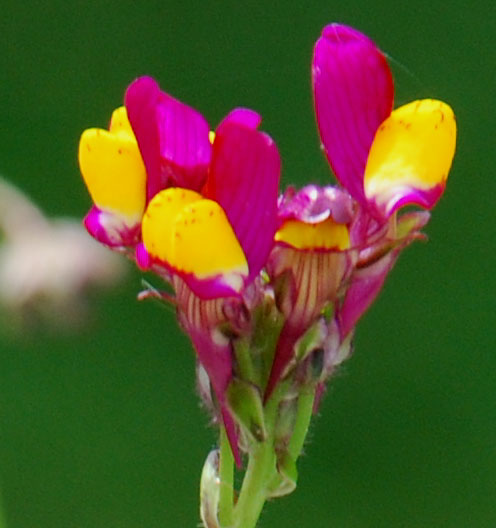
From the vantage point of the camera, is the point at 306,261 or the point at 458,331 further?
the point at 458,331

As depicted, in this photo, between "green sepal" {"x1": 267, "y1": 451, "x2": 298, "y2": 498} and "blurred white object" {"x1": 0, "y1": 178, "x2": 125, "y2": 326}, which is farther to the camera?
"blurred white object" {"x1": 0, "y1": 178, "x2": 125, "y2": 326}

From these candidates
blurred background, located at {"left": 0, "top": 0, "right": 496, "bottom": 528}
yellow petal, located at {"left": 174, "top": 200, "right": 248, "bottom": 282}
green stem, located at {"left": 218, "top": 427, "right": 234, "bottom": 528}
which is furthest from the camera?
blurred background, located at {"left": 0, "top": 0, "right": 496, "bottom": 528}

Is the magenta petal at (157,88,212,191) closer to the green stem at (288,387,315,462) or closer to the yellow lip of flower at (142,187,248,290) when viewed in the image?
the yellow lip of flower at (142,187,248,290)

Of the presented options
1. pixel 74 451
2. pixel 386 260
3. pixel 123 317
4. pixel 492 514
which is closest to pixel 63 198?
pixel 123 317

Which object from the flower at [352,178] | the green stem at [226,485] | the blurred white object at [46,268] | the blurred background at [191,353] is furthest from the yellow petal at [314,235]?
the blurred background at [191,353]

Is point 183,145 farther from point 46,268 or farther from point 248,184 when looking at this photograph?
point 46,268

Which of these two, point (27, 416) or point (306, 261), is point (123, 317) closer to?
point (27, 416)

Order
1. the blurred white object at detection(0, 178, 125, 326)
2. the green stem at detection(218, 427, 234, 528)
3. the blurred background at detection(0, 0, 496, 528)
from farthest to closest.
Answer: the blurred background at detection(0, 0, 496, 528)
the blurred white object at detection(0, 178, 125, 326)
the green stem at detection(218, 427, 234, 528)

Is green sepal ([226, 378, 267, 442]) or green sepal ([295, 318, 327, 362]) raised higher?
green sepal ([295, 318, 327, 362])

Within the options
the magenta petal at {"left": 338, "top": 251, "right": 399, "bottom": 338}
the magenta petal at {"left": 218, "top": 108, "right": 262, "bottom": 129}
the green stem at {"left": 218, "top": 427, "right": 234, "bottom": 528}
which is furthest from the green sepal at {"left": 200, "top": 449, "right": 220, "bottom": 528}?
the magenta petal at {"left": 218, "top": 108, "right": 262, "bottom": 129}
